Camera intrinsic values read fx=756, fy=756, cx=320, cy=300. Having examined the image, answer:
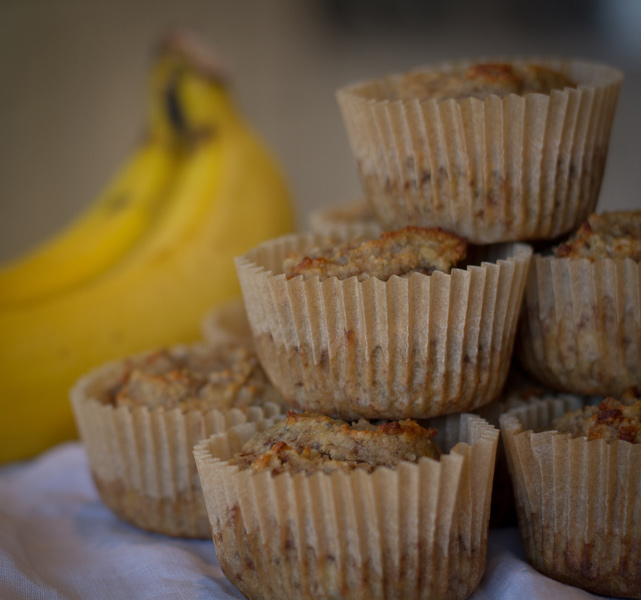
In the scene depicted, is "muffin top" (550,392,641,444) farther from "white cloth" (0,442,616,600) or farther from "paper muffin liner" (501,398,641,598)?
"white cloth" (0,442,616,600)

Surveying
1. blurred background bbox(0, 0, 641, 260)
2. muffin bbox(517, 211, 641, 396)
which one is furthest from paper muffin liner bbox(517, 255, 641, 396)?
blurred background bbox(0, 0, 641, 260)

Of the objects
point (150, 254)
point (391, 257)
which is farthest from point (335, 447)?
point (150, 254)

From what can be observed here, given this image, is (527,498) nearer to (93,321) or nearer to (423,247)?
(423,247)

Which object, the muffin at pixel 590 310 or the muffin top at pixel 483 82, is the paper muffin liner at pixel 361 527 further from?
the muffin top at pixel 483 82

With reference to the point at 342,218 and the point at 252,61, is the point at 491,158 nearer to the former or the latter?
the point at 342,218

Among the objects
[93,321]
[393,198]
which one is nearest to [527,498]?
[393,198]
